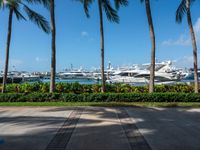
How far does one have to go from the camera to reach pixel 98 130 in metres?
8.70

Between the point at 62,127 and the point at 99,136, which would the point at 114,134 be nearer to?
the point at 99,136

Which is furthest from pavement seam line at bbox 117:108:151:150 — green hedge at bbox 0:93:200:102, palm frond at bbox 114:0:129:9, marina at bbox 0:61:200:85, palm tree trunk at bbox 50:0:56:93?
marina at bbox 0:61:200:85

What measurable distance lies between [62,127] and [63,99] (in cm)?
713

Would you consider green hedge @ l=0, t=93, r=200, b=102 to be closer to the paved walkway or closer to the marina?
the paved walkway

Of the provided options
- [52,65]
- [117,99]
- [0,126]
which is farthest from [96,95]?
[0,126]

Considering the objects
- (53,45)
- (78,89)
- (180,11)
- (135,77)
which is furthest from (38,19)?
(135,77)

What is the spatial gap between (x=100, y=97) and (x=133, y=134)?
8.12 m

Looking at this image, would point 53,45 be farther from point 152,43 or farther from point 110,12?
point 152,43

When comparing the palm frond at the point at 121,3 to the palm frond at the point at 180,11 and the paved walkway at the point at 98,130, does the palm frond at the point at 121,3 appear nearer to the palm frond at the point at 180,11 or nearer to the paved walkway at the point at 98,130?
the palm frond at the point at 180,11

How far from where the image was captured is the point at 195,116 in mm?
11711

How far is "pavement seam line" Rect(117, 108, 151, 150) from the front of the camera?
6.90 m

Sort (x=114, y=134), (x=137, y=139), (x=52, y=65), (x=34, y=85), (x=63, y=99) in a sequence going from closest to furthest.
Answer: (x=137, y=139) < (x=114, y=134) < (x=63, y=99) < (x=52, y=65) < (x=34, y=85)

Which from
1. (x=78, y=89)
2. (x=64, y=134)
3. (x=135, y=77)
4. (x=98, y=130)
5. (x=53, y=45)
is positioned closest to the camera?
(x=64, y=134)

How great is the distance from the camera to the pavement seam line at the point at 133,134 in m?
6.90
